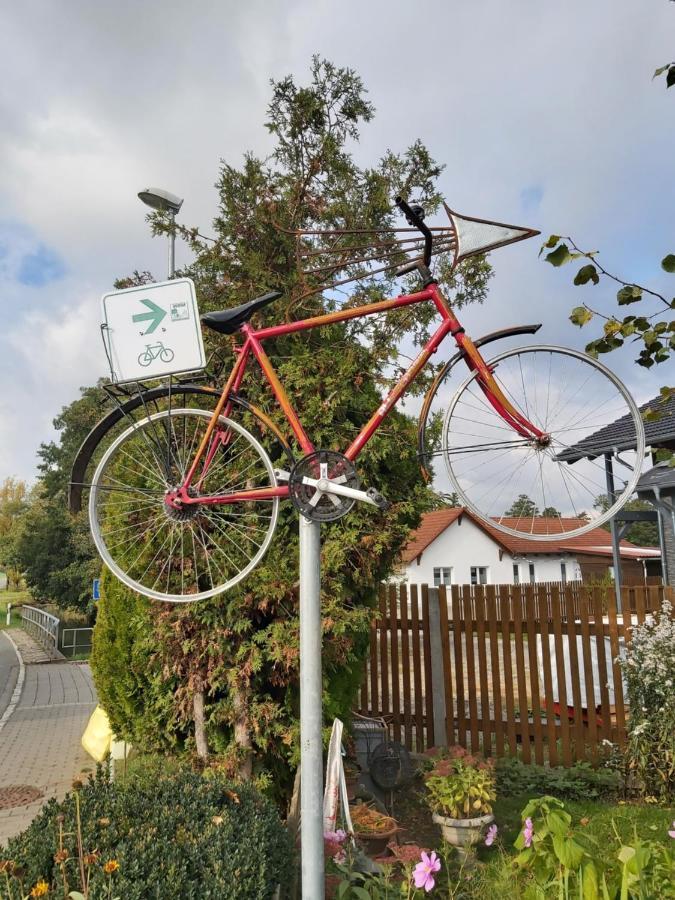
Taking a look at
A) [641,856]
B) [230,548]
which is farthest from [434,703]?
[641,856]

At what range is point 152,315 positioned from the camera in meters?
3.05

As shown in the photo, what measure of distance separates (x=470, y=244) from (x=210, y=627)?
8.99 feet

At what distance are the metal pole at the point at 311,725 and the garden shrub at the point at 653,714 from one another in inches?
147

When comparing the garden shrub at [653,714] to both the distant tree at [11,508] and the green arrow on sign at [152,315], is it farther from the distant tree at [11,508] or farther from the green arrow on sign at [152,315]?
the distant tree at [11,508]

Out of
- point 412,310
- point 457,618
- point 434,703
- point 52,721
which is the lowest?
point 52,721

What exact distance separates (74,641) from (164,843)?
64.3ft

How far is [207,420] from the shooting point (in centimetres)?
334

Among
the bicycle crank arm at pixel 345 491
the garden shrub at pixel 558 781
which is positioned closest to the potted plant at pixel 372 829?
the garden shrub at pixel 558 781

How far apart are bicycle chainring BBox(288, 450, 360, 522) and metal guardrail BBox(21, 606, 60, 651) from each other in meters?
19.3

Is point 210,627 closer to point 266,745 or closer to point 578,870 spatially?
point 266,745

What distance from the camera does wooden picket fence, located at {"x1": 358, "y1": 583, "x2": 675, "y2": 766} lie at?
20.2 feet

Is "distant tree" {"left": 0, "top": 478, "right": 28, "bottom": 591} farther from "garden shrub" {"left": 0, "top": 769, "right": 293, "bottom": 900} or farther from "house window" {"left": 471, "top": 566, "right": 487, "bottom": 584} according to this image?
"garden shrub" {"left": 0, "top": 769, "right": 293, "bottom": 900}

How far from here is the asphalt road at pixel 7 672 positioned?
12500 millimetres

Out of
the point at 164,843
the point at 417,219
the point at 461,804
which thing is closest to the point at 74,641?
the point at 461,804
